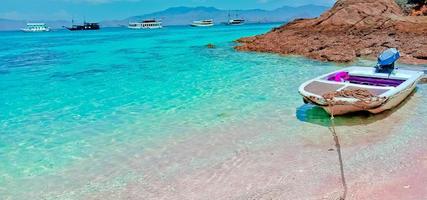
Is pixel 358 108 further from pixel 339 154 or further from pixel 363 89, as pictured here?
pixel 339 154

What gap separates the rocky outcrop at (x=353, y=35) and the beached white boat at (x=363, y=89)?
405 inches

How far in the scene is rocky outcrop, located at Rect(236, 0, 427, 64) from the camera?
25641 mm

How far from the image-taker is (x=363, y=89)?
1154 cm

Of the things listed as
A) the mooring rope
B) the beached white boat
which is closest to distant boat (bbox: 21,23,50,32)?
the beached white boat

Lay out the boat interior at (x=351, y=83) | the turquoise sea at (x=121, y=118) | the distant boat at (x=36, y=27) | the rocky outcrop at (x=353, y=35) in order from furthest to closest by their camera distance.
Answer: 1. the distant boat at (x=36, y=27)
2. the rocky outcrop at (x=353, y=35)
3. the boat interior at (x=351, y=83)
4. the turquoise sea at (x=121, y=118)

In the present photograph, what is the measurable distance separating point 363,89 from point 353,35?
73.8 ft

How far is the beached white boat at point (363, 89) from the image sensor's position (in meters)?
10.6

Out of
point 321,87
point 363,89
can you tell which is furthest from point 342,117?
point 321,87

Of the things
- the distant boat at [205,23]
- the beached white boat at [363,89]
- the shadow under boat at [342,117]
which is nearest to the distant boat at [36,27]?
the distant boat at [205,23]

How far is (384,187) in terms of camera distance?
280 inches

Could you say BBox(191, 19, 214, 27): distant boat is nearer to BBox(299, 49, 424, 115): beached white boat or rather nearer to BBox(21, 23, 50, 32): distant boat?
BBox(21, 23, 50, 32): distant boat

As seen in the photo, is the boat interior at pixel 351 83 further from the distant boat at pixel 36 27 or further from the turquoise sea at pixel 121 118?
the distant boat at pixel 36 27

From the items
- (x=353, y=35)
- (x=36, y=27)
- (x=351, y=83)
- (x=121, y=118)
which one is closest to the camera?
(x=121, y=118)

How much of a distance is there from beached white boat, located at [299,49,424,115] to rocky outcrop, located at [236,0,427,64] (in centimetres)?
1029
